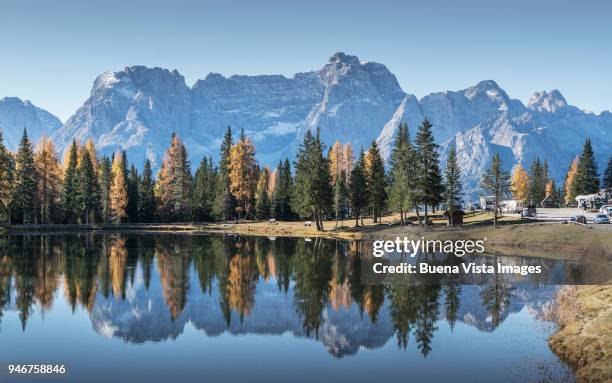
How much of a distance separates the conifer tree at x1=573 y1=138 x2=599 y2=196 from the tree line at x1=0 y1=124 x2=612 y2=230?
23 cm

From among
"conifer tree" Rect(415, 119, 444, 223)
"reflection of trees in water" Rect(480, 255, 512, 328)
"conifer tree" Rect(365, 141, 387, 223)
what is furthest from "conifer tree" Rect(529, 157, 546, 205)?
"reflection of trees in water" Rect(480, 255, 512, 328)

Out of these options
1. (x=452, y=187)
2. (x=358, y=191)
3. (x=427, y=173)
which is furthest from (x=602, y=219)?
(x=358, y=191)

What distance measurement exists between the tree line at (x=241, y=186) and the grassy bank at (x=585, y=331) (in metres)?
59.0

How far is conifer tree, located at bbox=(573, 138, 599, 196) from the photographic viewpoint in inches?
5714

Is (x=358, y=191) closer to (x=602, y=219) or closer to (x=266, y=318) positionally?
(x=602, y=219)

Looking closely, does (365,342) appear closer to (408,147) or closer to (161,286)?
(161,286)

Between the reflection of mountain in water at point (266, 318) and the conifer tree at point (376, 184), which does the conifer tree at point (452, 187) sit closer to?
the conifer tree at point (376, 184)

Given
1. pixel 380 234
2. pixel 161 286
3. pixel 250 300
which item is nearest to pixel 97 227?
pixel 380 234

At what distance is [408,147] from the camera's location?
100438 millimetres

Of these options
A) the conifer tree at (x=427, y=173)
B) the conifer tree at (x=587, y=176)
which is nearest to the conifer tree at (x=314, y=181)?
the conifer tree at (x=427, y=173)

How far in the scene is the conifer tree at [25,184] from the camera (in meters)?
117

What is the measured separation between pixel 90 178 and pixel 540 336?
108 m

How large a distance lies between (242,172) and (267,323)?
91390 millimetres

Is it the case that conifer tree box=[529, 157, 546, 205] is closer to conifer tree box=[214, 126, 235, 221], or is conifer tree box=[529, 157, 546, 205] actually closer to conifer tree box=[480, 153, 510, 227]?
conifer tree box=[480, 153, 510, 227]
